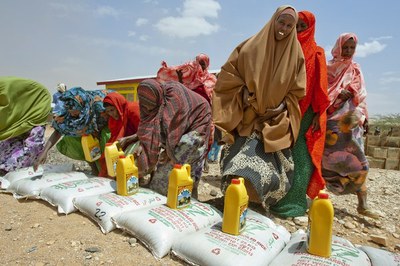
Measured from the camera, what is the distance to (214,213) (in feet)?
7.46

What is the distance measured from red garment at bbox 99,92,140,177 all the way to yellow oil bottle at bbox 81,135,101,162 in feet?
0.89

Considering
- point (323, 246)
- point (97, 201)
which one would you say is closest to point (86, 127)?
point (97, 201)

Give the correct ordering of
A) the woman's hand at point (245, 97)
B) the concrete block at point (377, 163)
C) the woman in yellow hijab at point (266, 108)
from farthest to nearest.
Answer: the concrete block at point (377, 163)
the woman's hand at point (245, 97)
the woman in yellow hijab at point (266, 108)

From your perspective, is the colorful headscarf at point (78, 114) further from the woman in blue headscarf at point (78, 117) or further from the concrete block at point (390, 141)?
the concrete block at point (390, 141)

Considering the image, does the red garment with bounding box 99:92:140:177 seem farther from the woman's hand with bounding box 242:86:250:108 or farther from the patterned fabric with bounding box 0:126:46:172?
the woman's hand with bounding box 242:86:250:108

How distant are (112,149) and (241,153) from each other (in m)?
1.17

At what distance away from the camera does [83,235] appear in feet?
6.84

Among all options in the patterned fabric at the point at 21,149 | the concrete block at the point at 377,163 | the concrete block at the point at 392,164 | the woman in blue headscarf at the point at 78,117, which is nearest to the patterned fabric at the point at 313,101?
the woman in blue headscarf at the point at 78,117

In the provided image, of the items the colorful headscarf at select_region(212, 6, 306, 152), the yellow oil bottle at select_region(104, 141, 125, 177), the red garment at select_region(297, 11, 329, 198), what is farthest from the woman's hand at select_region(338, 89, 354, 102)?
the yellow oil bottle at select_region(104, 141, 125, 177)

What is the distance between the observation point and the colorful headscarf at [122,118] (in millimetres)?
3105

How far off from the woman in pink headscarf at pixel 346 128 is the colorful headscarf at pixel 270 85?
49cm

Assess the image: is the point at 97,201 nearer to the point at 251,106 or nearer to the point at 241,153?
the point at 241,153

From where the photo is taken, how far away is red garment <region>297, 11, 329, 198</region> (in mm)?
2504

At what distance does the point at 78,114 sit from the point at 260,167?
204cm
